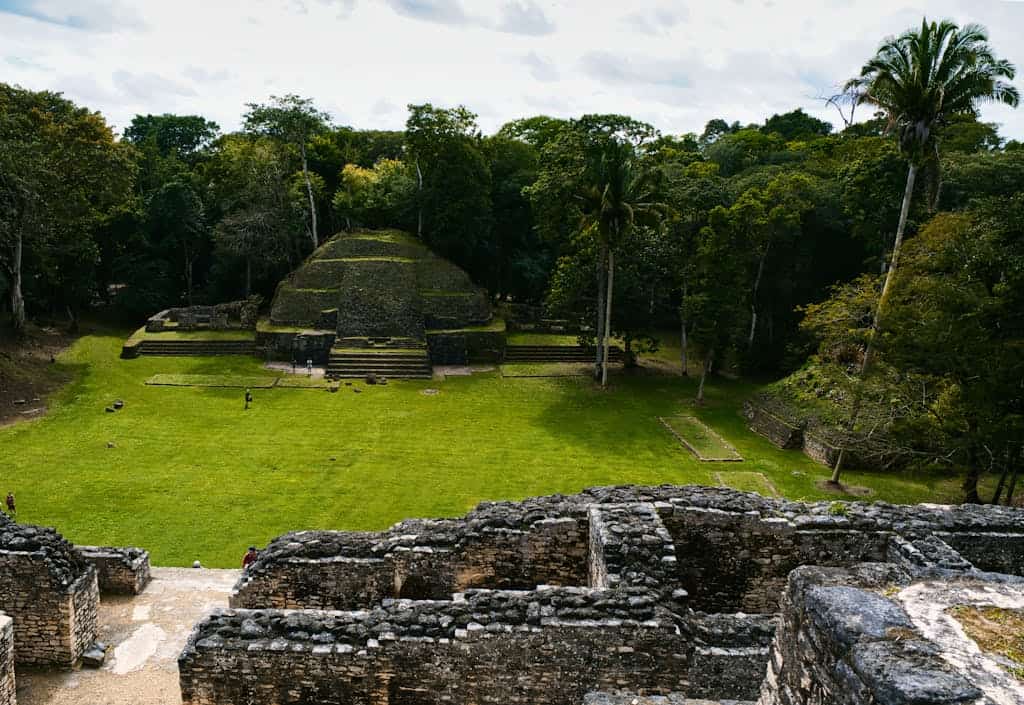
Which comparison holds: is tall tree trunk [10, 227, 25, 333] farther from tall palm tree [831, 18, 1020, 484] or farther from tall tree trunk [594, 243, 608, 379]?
tall palm tree [831, 18, 1020, 484]

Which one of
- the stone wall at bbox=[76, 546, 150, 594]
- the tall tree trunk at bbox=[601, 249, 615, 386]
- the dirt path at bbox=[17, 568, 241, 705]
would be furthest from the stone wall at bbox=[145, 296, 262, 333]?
A: the stone wall at bbox=[76, 546, 150, 594]

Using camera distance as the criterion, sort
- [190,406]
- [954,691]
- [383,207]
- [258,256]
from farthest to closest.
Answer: [383,207]
[258,256]
[190,406]
[954,691]

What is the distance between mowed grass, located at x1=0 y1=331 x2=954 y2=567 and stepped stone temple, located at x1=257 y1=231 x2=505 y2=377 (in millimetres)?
2310

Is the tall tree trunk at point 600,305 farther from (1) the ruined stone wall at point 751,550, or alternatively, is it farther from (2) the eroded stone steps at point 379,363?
(1) the ruined stone wall at point 751,550

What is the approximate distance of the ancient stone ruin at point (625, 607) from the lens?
3.31m

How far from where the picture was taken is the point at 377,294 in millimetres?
30328

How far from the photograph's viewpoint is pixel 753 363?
27.8 meters

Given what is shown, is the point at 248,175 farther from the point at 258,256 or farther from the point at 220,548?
the point at 220,548

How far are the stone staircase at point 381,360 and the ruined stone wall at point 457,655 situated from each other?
19.5 meters

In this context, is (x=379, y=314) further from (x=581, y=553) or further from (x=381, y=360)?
(x=581, y=553)

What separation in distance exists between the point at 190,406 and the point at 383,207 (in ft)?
63.9

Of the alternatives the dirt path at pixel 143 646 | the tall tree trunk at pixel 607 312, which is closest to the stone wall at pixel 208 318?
the tall tree trunk at pixel 607 312

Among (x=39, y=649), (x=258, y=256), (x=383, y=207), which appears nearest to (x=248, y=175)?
(x=258, y=256)

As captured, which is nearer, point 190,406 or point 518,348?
point 190,406
